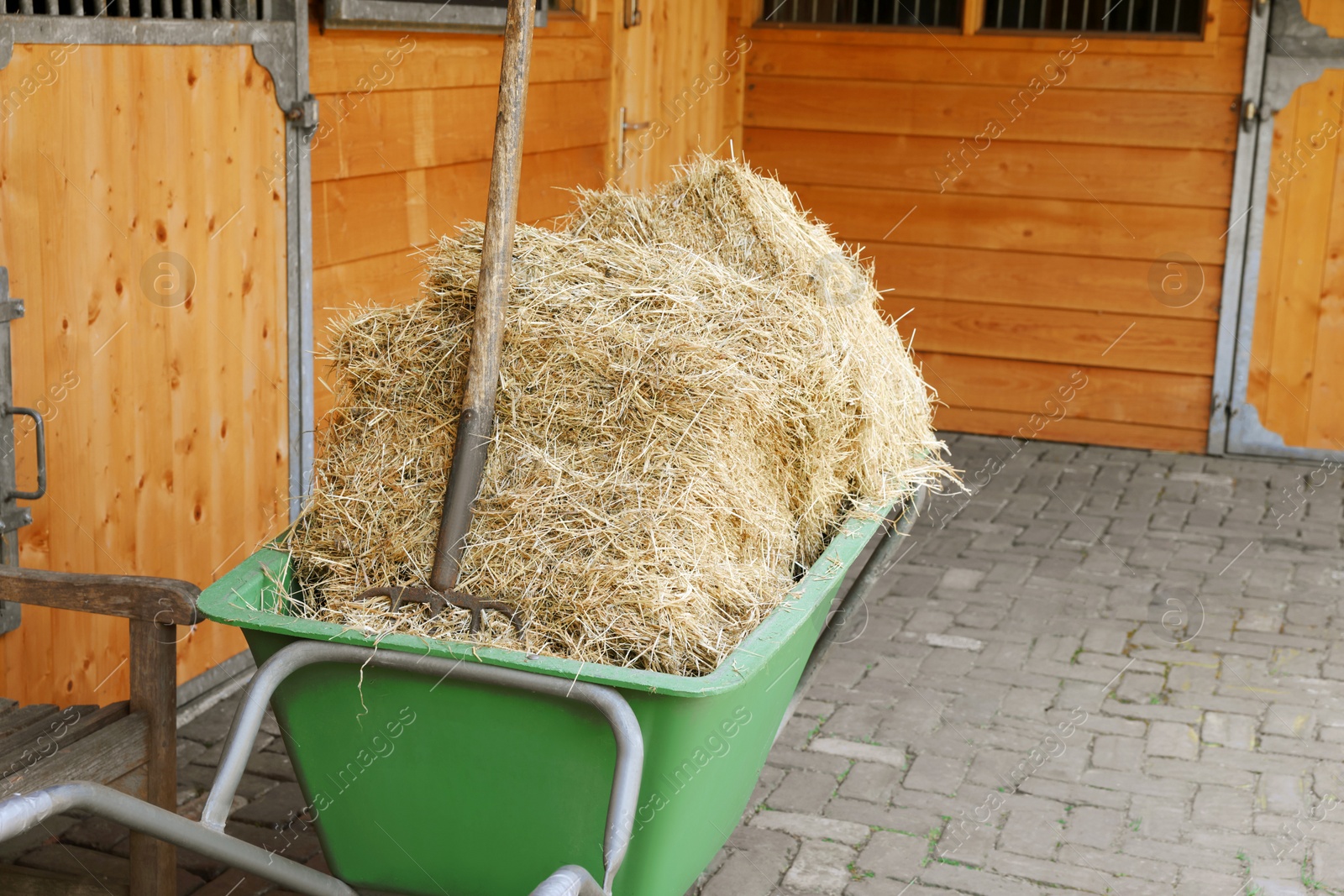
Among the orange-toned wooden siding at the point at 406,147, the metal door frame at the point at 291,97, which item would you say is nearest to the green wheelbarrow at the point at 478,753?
the metal door frame at the point at 291,97

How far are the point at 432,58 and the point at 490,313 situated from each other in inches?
87.4

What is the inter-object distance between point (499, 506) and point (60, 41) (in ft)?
5.00

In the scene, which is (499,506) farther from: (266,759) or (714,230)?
(266,759)

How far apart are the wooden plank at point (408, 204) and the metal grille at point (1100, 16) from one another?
2.55 meters

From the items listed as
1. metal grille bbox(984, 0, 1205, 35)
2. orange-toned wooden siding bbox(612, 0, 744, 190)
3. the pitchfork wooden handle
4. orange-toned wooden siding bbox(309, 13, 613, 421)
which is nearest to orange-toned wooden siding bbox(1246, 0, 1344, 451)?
metal grille bbox(984, 0, 1205, 35)

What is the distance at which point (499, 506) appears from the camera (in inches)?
88.5

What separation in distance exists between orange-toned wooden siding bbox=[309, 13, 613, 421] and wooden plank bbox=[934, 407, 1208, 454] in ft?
8.38

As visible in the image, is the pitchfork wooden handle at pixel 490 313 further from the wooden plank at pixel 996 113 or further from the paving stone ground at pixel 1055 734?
the wooden plank at pixel 996 113

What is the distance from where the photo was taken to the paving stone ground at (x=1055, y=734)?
2965 millimetres

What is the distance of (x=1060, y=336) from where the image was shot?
6.48 meters

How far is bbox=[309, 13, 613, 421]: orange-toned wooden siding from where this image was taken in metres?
3.82

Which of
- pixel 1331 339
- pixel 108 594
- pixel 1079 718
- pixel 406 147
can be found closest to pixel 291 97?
pixel 406 147

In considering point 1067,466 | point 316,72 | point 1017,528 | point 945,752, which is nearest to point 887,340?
point 945,752

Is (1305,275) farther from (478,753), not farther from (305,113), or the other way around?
(478,753)
